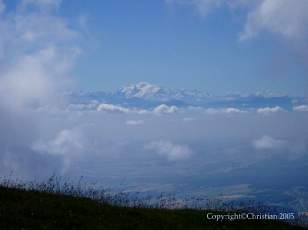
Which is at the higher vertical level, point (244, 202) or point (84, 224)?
point (244, 202)

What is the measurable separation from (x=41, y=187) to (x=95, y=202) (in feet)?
9.90

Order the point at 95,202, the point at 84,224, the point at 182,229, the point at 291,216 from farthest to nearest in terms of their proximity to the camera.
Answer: the point at 291,216, the point at 95,202, the point at 182,229, the point at 84,224

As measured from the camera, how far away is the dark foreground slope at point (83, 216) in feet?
61.3

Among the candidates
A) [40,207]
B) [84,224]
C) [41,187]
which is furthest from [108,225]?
[41,187]

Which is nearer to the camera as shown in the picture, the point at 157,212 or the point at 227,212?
the point at 157,212

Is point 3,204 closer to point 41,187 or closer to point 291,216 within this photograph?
point 41,187

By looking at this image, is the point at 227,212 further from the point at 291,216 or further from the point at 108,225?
the point at 108,225

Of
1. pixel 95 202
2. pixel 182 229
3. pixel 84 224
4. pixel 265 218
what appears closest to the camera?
pixel 84 224

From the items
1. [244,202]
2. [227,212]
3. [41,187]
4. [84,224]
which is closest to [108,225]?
[84,224]

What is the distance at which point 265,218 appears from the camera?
24297mm

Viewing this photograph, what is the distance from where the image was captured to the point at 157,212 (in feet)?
76.0

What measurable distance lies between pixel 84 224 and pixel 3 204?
3257 mm

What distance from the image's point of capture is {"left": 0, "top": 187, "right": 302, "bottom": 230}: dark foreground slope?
1869 centimetres

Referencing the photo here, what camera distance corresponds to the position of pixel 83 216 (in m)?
20.1
